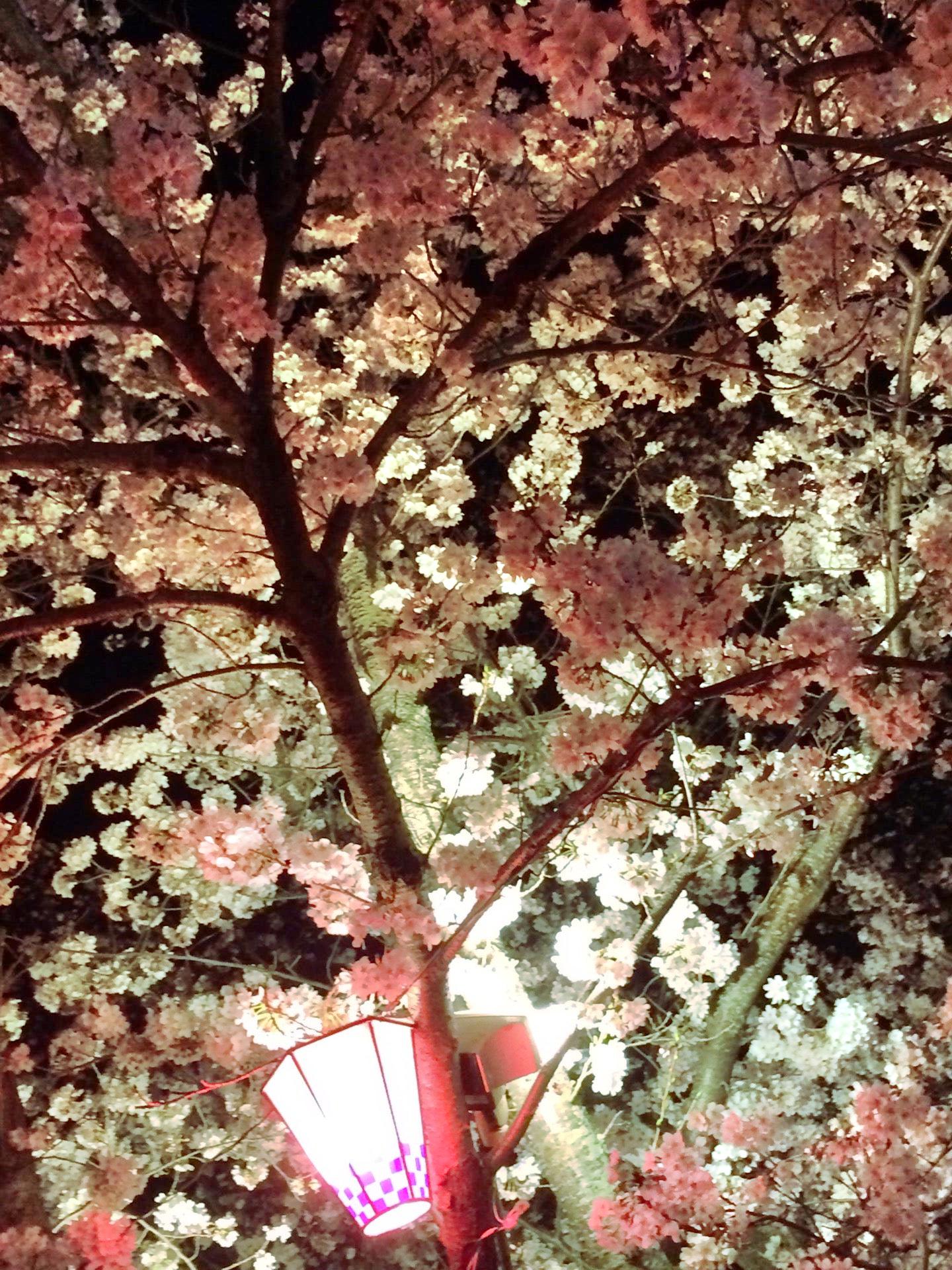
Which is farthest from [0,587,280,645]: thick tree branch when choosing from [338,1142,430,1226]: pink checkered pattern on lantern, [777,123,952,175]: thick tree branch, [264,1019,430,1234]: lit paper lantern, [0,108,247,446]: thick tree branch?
[777,123,952,175]: thick tree branch

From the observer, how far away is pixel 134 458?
13.6ft

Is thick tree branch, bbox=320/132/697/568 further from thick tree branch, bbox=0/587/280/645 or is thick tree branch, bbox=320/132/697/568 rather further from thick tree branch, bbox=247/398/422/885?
thick tree branch, bbox=0/587/280/645

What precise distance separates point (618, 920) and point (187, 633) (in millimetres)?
4027

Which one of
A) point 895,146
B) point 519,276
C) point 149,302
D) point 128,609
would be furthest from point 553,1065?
point 895,146

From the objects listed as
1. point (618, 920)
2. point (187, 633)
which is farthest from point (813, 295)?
point (187, 633)

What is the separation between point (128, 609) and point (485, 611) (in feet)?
14.7

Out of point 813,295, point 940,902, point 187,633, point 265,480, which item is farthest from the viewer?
point 940,902

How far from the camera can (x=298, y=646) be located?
4410 millimetres

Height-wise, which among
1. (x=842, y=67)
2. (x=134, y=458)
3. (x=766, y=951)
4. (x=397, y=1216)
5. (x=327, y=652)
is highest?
(x=134, y=458)

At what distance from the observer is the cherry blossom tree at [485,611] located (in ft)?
13.2

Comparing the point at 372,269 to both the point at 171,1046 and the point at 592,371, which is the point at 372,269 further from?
the point at 171,1046

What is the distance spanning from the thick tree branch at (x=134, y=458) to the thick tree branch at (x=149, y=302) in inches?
6.2

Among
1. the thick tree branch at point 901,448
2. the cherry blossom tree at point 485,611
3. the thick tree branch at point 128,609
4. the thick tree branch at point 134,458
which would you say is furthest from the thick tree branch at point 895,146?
the thick tree branch at point 901,448

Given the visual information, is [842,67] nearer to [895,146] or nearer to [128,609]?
[895,146]
